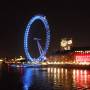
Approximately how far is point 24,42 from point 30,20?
5.57m

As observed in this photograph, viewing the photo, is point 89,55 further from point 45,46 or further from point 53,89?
point 53,89

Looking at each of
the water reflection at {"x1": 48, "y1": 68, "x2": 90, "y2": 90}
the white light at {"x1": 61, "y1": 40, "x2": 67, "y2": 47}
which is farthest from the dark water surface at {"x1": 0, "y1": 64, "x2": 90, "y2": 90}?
the white light at {"x1": 61, "y1": 40, "x2": 67, "y2": 47}

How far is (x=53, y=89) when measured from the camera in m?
44.5

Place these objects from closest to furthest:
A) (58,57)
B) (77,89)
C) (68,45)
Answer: (77,89) < (58,57) < (68,45)

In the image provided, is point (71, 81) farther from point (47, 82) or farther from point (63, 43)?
point (63, 43)

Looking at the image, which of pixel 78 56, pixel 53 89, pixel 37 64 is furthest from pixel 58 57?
pixel 53 89

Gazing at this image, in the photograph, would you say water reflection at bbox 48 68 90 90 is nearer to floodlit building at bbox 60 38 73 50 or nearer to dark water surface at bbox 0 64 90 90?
dark water surface at bbox 0 64 90 90

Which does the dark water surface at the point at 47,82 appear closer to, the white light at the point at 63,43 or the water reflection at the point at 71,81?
the water reflection at the point at 71,81

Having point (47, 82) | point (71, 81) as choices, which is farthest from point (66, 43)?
point (47, 82)

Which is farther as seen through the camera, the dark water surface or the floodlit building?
the floodlit building

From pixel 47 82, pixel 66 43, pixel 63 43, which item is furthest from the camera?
pixel 63 43

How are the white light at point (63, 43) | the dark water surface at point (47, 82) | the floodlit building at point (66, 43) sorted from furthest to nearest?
A: the white light at point (63, 43) → the floodlit building at point (66, 43) → the dark water surface at point (47, 82)

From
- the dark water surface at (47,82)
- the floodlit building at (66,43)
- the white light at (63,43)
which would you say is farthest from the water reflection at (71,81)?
the white light at (63,43)

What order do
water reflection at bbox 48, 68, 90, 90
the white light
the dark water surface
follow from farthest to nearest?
the white light → the dark water surface → water reflection at bbox 48, 68, 90, 90
